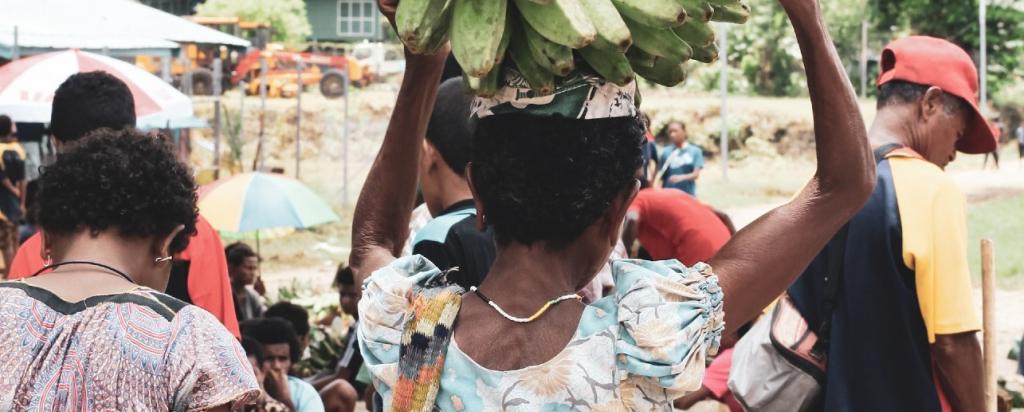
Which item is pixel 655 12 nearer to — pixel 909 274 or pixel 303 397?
pixel 909 274

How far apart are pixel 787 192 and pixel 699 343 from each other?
72.7 ft

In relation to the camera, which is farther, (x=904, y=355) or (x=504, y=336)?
(x=904, y=355)

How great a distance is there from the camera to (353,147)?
25.6 meters

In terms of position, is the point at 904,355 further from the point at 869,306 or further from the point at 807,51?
the point at 807,51

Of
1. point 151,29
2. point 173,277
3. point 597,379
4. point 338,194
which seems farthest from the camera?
point 338,194

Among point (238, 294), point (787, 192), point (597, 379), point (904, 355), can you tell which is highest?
point (597, 379)

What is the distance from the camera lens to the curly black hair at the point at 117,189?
2.72 metres

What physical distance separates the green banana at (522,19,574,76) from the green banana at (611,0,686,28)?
0.11m

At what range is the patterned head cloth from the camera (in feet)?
6.31

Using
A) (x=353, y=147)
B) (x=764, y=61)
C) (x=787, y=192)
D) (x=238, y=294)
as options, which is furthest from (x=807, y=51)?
(x=764, y=61)

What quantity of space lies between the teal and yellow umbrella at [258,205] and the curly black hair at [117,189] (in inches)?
199

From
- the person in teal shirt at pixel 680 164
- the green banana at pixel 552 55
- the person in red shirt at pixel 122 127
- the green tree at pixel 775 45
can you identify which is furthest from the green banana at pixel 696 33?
the green tree at pixel 775 45

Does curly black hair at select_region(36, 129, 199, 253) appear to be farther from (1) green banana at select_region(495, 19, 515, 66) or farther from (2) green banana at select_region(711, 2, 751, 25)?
(2) green banana at select_region(711, 2, 751, 25)

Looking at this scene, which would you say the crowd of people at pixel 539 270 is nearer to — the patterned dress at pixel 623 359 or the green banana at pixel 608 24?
the patterned dress at pixel 623 359
